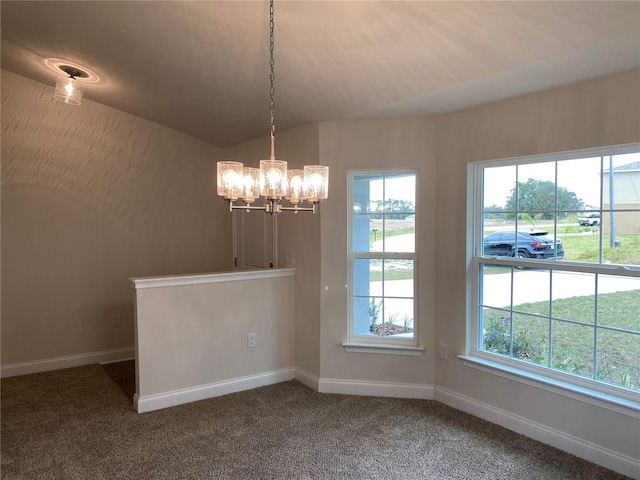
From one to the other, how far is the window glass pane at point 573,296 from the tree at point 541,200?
1.32ft

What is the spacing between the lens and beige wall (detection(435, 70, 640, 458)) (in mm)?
2344

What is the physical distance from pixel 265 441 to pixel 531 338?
6.24 feet

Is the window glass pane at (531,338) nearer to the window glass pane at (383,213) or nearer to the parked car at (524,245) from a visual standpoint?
the parked car at (524,245)

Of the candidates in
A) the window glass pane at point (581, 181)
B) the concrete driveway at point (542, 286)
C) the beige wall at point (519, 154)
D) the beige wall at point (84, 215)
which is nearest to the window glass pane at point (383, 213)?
the beige wall at point (519, 154)

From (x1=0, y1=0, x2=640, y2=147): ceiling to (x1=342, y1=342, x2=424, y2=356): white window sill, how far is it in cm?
184

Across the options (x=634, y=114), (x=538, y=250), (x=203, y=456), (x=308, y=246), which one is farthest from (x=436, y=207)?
(x=203, y=456)

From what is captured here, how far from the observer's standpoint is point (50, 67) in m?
3.51

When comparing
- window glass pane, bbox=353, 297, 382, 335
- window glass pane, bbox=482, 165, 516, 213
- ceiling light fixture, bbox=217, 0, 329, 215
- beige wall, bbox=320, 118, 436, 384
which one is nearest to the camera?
ceiling light fixture, bbox=217, 0, 329, 215

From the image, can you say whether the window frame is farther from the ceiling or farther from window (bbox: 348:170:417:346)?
the ceiling

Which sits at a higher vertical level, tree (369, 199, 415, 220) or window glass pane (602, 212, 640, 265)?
tree (369, 199, 415, 220)

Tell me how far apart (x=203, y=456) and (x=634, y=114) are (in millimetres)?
3135

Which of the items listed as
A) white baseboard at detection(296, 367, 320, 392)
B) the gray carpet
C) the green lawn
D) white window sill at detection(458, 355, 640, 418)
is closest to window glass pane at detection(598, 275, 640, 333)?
the green lawn

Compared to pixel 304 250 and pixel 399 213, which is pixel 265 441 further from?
pixel 399 213

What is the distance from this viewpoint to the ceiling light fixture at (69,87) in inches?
137
